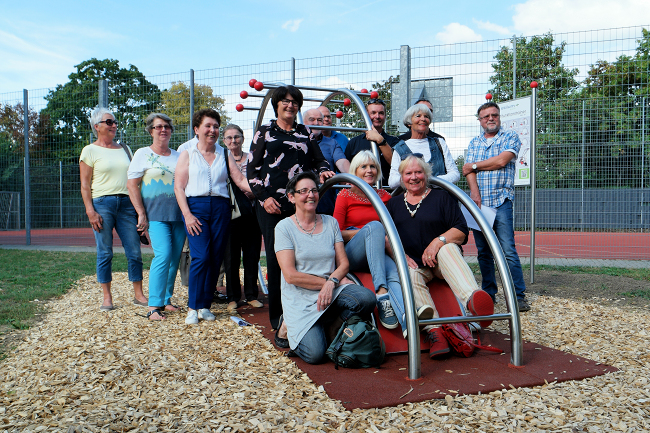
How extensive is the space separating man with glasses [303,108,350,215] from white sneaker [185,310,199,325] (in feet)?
4.29

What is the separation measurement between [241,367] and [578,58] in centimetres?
666

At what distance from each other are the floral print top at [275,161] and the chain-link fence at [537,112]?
186 centimetres

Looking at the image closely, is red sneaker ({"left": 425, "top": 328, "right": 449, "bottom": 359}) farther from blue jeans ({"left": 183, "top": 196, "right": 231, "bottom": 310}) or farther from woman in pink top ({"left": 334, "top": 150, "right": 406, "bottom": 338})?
blue jeans ({"left": 183, "top": 196, "right": 231, "bottom": 310})

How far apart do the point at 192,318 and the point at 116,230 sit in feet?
3.80

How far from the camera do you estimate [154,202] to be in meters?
4.41

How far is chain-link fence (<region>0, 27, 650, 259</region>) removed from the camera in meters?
7.21

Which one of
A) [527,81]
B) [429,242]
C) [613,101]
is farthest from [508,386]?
[613,101]

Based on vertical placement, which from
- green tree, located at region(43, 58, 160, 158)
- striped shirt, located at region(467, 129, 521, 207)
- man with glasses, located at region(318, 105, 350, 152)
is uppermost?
green tree, located at region(43, 58, 160, 158)

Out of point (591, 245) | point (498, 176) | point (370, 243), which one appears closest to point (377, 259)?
point (370, 243)

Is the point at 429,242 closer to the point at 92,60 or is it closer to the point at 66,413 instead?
the point at 66,413

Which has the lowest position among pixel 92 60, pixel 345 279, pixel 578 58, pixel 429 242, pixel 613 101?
pixel 345 279

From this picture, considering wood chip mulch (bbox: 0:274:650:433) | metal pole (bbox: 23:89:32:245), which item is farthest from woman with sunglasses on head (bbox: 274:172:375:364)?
metal pole (bbox: 23:89:32:245)

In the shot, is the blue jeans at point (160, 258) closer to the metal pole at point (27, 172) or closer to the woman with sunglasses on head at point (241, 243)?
the woman with sunglasses on head at point (241, 243)

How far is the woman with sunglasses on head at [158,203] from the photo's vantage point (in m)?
4.37
